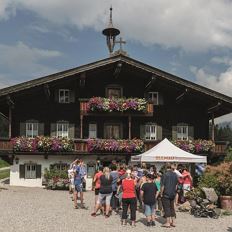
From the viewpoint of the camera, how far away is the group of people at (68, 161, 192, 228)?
41.3 feet

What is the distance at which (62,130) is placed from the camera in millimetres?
30125

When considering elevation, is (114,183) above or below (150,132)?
below

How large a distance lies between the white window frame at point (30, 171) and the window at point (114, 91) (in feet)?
23.1

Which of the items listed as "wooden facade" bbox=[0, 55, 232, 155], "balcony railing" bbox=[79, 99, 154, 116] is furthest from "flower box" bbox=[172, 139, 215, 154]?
"balcony railing" bbox=[79, 99, 154, 116]

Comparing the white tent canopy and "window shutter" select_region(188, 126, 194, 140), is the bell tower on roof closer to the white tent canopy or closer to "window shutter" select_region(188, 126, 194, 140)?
"window shutter" select_region(188, 126, 194, 140)

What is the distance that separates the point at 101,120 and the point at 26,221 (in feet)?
58.4

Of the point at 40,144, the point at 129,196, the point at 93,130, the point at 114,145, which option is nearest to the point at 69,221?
the point at 129,196

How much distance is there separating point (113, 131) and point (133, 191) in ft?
58.0

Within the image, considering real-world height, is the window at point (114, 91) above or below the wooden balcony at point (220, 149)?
above

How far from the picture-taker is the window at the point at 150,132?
1210 inches

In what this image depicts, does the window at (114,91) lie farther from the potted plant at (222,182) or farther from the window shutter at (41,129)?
the potted plant at (222,182)

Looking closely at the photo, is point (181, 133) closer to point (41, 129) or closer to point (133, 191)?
point (41, 129)

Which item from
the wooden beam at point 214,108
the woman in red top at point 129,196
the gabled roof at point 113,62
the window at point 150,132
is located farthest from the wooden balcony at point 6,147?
the woman in red top at point 129,196

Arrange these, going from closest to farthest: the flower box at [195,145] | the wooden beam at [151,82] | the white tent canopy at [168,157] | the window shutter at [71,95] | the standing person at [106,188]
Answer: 1. the standing person at [106,188]
2. the white tent canopy at [168,157]
3. the flower box at [195,145]
4. the wooden beam at [151,82]
5. the window shutter at [71,95]
